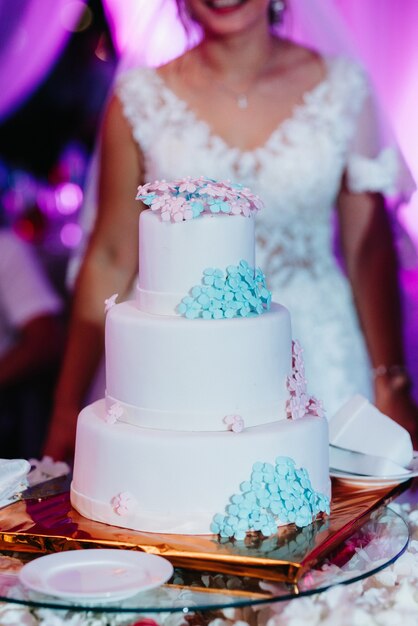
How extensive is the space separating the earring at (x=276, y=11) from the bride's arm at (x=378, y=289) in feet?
2.20

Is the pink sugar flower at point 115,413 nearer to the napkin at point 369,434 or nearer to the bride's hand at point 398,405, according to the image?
the napkin at point 369,434

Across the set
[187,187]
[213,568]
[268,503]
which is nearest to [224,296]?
[187,187]

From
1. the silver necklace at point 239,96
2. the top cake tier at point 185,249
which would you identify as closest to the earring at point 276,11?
the silver necklace at point 239,96

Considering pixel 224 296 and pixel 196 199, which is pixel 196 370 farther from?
pixel 196 199

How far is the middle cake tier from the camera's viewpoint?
1.93m

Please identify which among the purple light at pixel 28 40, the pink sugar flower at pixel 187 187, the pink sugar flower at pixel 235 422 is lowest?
the pink sugar flower at pixel 235 422

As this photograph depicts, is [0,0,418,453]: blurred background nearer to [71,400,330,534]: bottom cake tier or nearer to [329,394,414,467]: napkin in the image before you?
[329,394,414,467]: napkin

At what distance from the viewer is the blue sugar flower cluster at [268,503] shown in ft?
6.22

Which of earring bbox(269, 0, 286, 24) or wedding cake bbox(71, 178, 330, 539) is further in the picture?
earring bbox(269, 0, 286, 24)

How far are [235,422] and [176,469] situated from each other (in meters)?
0.14

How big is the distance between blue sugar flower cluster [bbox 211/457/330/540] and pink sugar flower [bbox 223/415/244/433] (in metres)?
0.07

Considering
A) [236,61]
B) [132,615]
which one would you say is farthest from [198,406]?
[236,61]

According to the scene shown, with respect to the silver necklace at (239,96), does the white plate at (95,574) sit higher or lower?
lower

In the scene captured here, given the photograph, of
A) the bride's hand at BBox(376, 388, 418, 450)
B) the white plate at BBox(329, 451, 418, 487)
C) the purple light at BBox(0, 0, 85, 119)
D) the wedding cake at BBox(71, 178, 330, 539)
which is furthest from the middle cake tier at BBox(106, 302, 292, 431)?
the purple light at BBox(0, 0, 85, 119)
